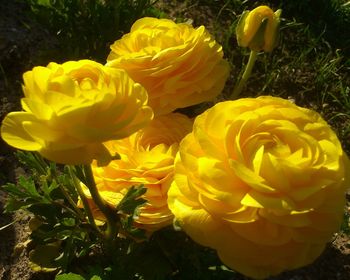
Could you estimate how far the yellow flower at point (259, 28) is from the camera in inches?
40.8

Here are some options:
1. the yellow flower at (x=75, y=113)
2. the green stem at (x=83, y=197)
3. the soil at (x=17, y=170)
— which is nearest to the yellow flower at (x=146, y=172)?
the green stem at (x=83, y=197)

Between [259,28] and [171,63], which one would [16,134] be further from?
[259,28]

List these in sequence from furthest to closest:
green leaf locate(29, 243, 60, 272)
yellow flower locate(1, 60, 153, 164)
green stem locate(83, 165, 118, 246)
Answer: green leaf locate(29, 243, 60, 272) → green stem locate(83, 165, 118, 246) → yellow flower locate(1, 60, 153, 164)

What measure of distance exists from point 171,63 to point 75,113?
31 centimetres

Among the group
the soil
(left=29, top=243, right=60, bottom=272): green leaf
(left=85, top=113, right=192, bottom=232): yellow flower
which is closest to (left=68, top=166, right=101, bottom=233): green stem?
(left=85, top=113, right=192, bottom=232): yellow flower

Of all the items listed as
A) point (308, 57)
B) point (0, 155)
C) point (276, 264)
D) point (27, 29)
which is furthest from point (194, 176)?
point (308, 57)

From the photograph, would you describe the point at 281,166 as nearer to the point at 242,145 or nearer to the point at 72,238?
the point at 242,145

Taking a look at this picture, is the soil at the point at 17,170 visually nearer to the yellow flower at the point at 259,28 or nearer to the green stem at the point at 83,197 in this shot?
the green stem at the point at 83,197

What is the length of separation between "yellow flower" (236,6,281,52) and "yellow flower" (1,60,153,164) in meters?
0.37

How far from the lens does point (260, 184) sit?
0.72 metres

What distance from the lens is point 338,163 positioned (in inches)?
30.1

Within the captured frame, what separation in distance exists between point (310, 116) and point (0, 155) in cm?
95

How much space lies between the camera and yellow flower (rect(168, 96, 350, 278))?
0.74m

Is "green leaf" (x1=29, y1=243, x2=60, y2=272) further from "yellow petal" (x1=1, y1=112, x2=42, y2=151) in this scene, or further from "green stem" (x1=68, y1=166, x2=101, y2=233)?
A: "yellow petal" (x1=1, y1=112, x2=42, y2=151)
